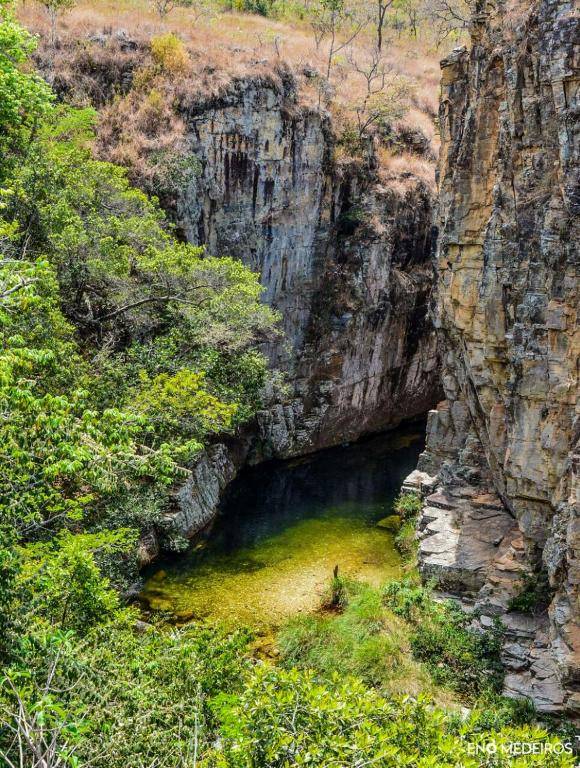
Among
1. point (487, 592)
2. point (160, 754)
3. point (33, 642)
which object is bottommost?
point (487, 592)

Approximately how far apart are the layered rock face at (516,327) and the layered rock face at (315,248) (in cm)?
709

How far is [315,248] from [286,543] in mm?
12297

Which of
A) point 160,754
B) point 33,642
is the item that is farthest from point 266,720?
point 33,642

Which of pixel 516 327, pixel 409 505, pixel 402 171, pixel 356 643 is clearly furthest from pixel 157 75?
pixel 356 643

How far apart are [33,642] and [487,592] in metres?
10.0

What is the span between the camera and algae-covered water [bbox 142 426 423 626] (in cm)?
1577

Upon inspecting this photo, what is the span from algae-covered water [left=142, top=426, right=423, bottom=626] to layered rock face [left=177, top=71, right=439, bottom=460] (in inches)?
78.9

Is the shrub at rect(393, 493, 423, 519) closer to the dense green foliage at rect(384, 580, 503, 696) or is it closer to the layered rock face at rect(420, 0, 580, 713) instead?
the layered rock face at rect(420, 0, 580, 713)

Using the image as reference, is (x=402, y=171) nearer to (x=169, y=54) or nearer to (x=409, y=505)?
(x=169, y=54)

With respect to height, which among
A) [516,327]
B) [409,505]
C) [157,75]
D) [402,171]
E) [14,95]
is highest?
[157,75]

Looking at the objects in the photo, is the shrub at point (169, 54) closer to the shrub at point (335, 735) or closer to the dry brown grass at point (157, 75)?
the dry brown grass at point (157, 75)

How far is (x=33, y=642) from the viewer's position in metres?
7.53

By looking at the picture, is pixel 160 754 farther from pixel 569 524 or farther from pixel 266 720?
pixel 569 524

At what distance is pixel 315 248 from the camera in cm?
2562
